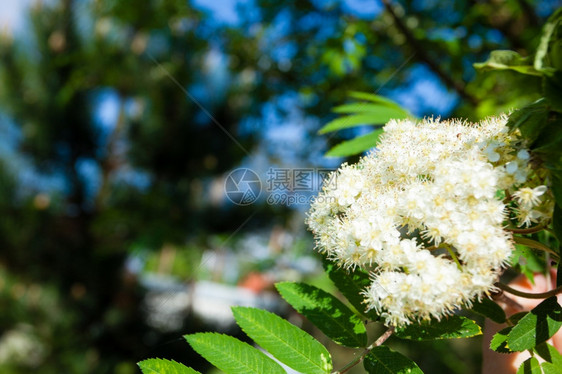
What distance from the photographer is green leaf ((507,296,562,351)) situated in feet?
1.39

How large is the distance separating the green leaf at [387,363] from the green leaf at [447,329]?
0.10 feet

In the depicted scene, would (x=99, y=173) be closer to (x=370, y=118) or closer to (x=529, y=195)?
(x=370, y=118)

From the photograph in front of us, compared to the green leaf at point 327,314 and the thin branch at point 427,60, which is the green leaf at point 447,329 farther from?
the thin branch at point 427,60

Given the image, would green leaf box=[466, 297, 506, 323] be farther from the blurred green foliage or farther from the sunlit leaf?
the blurred green foliage

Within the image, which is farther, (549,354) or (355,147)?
(355,147)

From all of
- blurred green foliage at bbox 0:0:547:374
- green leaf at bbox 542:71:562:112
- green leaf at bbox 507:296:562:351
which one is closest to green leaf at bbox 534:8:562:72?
green leaf at bbox 542:71:562:112

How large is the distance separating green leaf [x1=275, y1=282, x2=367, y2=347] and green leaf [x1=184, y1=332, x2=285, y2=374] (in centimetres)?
8

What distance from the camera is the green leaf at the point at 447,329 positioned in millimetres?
453

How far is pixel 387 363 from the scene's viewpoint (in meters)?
0.48

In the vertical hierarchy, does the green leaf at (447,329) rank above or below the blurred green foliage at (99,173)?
below

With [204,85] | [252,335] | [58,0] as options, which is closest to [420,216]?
[252,335]

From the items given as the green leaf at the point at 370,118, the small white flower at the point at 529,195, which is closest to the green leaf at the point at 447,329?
the small white flower at the point at 529,195

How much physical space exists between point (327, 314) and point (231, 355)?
0.13 meters

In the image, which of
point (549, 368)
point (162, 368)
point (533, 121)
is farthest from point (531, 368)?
point (162, 368)
